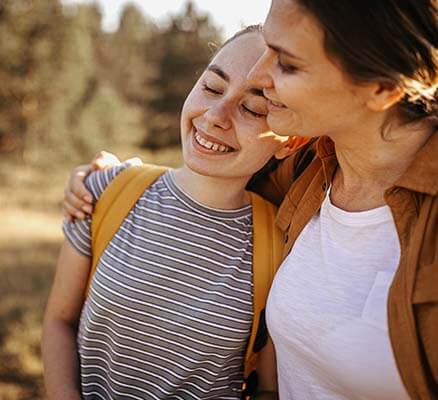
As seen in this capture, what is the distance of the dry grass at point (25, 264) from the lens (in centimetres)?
540

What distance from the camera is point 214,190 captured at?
6.71 feet

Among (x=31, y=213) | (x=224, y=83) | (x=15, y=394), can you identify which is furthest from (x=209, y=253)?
(x=31, y=213)

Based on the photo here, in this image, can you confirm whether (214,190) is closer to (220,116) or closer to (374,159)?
(220,116)

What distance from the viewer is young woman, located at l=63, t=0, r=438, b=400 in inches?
58.2

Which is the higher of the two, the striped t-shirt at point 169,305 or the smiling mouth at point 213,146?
the smiling mouth at point 213,146

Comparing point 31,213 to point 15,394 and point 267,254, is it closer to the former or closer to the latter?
point 15,394

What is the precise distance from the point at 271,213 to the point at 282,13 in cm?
74

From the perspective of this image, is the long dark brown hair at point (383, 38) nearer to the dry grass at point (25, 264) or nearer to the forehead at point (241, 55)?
the forehead at point (241, 55)

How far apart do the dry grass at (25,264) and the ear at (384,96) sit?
4.38m

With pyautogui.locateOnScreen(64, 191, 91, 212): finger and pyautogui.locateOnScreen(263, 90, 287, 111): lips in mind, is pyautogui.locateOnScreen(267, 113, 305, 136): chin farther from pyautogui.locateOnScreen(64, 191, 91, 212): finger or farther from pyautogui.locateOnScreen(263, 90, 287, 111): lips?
pyautogui.locateOnScreen(64, 191, 91, 212): finger

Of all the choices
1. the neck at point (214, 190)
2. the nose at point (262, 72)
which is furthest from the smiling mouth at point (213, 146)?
the nose at point (262, 72)

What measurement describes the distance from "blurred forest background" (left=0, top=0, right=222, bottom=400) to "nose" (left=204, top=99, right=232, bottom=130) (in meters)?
3.96

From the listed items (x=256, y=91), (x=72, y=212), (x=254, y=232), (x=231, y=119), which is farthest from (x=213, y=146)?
(x=72, y=212)

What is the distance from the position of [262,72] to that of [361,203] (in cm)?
47
